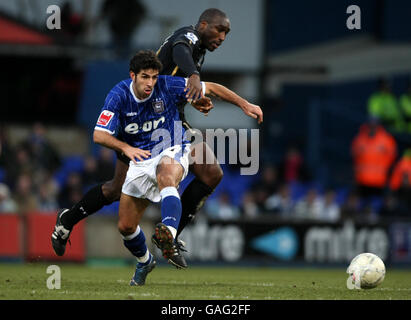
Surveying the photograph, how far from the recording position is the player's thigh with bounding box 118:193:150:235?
860cm

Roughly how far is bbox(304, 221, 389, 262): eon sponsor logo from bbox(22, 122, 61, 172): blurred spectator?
5.15 metres

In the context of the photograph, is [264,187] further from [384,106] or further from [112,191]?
[112,191]

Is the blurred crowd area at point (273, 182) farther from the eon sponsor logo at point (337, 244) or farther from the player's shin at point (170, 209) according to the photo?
the player's shin at point (170, 209)

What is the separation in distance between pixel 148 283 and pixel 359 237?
774cm

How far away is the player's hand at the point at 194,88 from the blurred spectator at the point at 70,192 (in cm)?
756

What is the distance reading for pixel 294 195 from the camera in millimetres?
18906

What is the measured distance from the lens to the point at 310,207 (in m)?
17.1

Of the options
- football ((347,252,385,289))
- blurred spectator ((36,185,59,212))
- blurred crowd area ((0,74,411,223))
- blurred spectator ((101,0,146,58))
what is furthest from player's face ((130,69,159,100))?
blurred spectator ((101,0,146,58))

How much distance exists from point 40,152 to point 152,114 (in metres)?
8.99

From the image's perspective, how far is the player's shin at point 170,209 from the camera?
26.1 feet

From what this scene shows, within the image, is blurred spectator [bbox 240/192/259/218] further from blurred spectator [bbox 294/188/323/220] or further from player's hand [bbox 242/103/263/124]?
player's hand [bbox 242/103/263/124]
